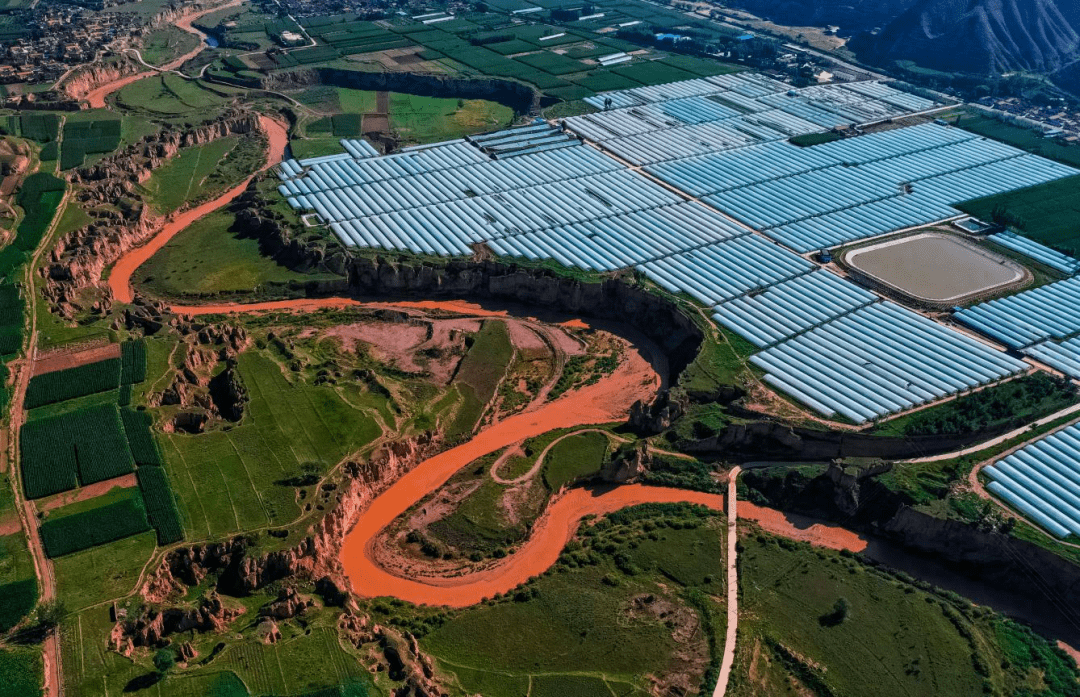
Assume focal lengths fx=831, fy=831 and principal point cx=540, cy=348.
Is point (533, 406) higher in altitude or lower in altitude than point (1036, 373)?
lower

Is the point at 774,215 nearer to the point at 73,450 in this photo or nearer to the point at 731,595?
the point at 731,595

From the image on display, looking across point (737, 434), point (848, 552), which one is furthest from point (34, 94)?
point (848, 552)

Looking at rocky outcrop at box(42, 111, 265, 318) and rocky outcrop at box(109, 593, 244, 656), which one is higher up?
rocky outcrop at box(109, 593, 244, 656)

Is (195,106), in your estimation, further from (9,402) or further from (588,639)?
(588,639)

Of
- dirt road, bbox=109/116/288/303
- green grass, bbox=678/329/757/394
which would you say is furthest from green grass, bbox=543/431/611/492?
dirt road, bbox=109/116/288/303

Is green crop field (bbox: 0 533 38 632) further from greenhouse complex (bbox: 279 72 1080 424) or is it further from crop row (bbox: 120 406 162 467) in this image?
greenhouse complex (bbox: 279 72 1080 424)

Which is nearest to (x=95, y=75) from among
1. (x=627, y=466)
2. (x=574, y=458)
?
(x=574, y=458)
